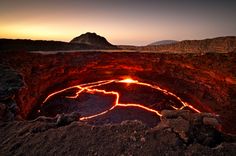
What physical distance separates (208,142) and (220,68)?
392 inches

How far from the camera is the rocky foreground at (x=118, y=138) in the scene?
11.3 feet

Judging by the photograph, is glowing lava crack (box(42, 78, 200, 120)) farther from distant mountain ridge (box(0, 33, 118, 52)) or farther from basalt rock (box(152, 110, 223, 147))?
basalt rock (box(152, 110, 223, 147))

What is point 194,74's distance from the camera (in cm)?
1430

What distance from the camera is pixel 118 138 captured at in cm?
376

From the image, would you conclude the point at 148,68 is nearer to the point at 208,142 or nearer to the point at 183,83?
the point at 183,83

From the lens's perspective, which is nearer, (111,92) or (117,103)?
(117,103)

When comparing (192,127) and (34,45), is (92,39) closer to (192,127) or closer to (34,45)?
(34,45)

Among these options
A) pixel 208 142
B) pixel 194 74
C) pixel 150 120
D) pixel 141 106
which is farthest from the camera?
pixel 194 74

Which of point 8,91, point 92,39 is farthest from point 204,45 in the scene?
point 92,39

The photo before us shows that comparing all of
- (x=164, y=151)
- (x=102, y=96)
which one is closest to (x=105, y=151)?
(x=164, y=151)

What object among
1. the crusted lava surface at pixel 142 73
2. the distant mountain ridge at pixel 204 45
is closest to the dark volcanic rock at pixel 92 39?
the distant mountain ridge at pixel 204 45

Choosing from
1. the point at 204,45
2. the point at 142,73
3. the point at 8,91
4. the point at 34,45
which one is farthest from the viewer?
the point at 34,45

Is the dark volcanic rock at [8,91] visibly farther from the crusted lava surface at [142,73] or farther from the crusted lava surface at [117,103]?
the crusted lava surface at [142,73]

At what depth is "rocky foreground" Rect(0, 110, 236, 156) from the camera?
3453 millimetres
